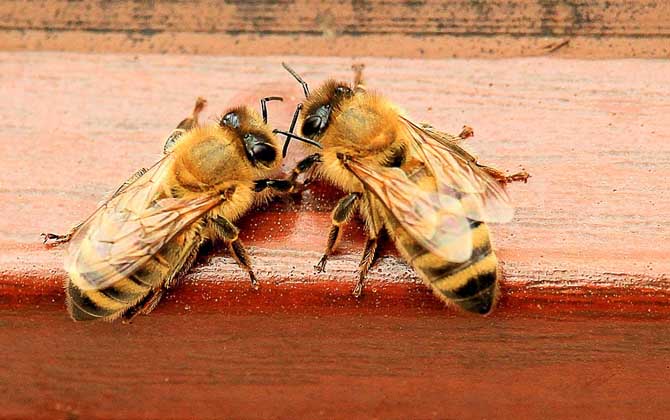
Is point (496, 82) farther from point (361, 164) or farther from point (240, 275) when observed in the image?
point (240, 275)

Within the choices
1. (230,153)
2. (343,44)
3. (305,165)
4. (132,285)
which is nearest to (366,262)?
(305,165)

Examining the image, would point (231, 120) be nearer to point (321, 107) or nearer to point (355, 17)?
point (321, 107)

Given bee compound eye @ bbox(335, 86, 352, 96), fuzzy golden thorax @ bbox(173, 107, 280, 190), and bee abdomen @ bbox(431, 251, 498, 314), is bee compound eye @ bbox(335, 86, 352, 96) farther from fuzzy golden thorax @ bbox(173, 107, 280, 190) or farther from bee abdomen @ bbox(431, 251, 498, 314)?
bee abdomen @ bbox(431, 251, 498, 314)

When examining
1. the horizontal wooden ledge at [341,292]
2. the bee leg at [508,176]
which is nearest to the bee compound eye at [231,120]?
the horizontal wooden ledge at [341,292]

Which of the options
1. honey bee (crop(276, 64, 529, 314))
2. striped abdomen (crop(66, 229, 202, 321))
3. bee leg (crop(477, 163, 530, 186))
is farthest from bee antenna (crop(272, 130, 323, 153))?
bee leg (crop(477, 163, 530, 186))

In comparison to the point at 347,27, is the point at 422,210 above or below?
below
